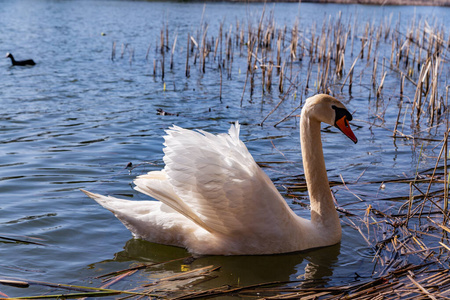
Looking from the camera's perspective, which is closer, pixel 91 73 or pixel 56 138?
pixel 56 138

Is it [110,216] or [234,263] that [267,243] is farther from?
[110,216]

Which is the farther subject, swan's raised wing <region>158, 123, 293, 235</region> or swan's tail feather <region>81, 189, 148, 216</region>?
swan's tail feather <region>81, 189, 148, 216</region>

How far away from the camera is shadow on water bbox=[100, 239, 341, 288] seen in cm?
423

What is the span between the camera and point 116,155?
735 cm

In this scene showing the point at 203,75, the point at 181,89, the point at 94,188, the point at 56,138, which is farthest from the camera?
the point at 203,75

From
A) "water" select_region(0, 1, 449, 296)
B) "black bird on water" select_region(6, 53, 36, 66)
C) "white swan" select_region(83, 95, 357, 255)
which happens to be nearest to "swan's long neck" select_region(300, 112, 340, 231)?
"white swan" select_region(83, 95, 357, 255)

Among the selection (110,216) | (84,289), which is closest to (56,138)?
(110,216)

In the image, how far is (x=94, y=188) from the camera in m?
6.05

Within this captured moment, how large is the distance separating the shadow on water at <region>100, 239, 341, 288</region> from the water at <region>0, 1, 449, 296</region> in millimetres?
15

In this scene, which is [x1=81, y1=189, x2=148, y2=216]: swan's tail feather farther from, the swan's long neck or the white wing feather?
the swan's long neck

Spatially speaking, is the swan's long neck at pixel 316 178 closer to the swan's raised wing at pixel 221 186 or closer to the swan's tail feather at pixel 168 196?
the swan's raised wing at pixel 221 186

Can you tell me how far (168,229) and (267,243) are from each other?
819 millimetres

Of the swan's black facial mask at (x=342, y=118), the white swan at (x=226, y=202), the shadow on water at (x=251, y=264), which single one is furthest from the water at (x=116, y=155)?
the swan's black facial mask at (x=342, y=118)

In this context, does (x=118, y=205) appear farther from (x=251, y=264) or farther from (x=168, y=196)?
(x=251, y=264)
